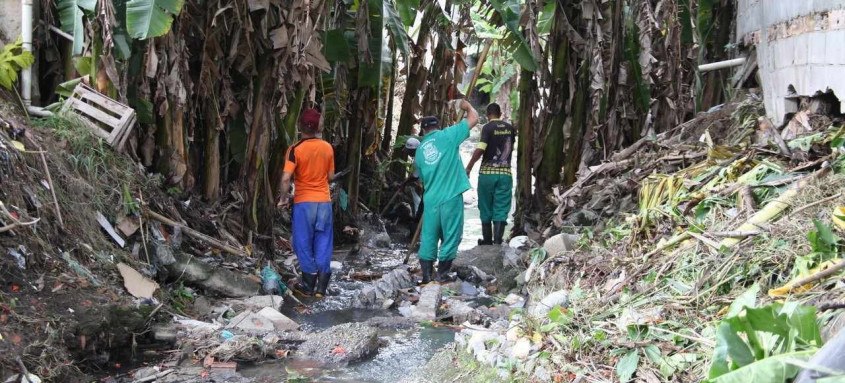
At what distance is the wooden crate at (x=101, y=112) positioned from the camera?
631 cm

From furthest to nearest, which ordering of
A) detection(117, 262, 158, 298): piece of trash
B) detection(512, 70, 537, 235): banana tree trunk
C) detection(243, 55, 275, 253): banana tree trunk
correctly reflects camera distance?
detection(512, 70, 537, 235): banana tree trunk → detection(243, 55, 275, 253): banana tree trunk → detection(117, 262, 158, 298): piece of trash

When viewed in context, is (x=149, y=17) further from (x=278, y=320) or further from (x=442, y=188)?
(x=442, y=188)

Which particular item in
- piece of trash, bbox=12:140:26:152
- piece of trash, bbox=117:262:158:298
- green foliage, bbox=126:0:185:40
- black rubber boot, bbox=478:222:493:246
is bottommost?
black rubber boot, bbox=478:222:493:246

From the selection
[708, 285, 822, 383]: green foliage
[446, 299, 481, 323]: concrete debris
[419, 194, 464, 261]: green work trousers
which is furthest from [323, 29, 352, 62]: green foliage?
[708, 285, 822, 383]: green foliage

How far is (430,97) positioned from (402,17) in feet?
7.58

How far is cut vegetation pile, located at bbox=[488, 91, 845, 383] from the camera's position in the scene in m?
2.91

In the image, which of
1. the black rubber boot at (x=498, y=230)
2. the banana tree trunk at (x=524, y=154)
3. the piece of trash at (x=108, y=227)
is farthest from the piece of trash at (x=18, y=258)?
the banana tree trunk at (x=524, y=154)

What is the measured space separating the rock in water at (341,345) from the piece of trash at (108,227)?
1.60 meters

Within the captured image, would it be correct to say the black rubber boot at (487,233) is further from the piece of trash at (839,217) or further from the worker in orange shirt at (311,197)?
the piece of trash at (839,217)

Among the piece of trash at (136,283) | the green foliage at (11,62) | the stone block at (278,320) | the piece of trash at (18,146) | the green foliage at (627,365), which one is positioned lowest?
the stone block at (278,320)

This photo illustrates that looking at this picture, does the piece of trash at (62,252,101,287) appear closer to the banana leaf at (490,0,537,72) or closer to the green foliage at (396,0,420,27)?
the green foliage at (396,0,420,27)

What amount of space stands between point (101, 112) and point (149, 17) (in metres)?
0.82

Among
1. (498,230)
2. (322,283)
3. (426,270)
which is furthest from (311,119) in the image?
(498,230)

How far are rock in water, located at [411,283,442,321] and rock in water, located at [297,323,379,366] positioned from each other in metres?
0.98
